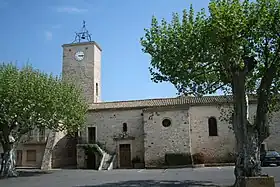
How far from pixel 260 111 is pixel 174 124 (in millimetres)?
18540

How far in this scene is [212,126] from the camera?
109 feet

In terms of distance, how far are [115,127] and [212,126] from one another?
10.6m

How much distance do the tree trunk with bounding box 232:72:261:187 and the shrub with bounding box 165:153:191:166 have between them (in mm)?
16937

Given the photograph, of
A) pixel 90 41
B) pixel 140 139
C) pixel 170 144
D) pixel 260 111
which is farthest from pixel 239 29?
pixel 90 41

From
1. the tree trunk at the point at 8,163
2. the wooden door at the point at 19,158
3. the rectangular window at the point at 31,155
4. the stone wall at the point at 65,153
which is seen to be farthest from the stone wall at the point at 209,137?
the wooden door at the point at 19,158

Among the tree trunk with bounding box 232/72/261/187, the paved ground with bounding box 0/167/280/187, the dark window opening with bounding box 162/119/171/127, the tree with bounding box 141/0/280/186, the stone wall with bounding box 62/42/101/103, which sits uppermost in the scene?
the stone wall with bounding box 62/42/101/103

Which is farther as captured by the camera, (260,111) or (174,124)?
(174,124)

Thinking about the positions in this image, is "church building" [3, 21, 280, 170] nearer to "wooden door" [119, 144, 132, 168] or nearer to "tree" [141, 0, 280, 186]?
"wooden door" [119, 144, 132, 168]

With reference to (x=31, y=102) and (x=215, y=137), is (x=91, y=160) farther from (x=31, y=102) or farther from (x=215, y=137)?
(x=215, y=137)

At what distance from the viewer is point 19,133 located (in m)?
24.9

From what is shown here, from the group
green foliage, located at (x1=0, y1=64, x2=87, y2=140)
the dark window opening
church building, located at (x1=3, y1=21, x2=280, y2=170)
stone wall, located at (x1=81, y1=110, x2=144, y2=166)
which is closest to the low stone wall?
church building, located at (x1=3, y1=21, x2=280, y2=170)

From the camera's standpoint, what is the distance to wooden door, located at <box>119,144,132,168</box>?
33.4 metres

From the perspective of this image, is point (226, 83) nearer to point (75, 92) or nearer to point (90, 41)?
point (75, 92)

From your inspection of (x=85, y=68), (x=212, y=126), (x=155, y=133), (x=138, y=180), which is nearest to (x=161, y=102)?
(x=155, y=133)
